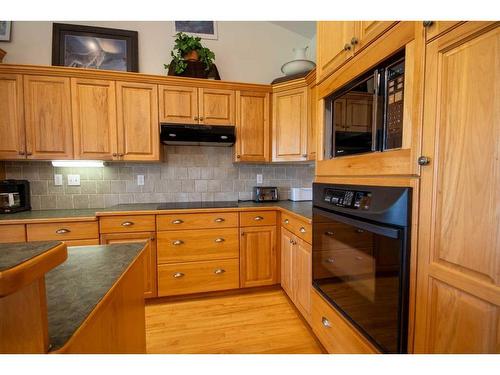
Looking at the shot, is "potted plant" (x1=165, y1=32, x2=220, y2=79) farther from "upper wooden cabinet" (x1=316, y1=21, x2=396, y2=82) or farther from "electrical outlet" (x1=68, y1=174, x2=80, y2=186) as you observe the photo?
"electrical outlet" (x1=68, y1=174, x2=80, y2=186)

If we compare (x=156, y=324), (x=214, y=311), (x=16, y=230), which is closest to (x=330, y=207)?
(x=214, y=311)

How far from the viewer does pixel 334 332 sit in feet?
4.11

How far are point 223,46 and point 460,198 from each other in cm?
275

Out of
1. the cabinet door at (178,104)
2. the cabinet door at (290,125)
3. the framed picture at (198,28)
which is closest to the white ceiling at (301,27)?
the framed picture at (198,28)

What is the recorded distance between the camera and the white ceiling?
8.71ft

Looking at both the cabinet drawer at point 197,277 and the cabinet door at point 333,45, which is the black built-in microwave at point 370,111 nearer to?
the cabinet door at point 333,45

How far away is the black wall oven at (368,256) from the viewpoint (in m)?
0.83

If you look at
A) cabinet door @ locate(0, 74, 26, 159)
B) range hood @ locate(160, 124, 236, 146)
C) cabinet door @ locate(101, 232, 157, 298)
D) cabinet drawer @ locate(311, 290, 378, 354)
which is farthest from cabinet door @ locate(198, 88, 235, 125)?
cabinet drawer @ locate(311, 290, 378, 354)

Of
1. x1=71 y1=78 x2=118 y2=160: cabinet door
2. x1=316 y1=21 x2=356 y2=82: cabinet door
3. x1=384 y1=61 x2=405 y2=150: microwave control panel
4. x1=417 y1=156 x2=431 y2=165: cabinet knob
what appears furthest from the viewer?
x1=71 y1=78 x2=118 y2=160: cabinet door

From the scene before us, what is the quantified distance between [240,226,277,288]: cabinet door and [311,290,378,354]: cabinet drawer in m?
0.81

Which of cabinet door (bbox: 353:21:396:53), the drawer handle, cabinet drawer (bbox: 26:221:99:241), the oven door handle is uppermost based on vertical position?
cabinet door (bbox: 353:21:396:53)

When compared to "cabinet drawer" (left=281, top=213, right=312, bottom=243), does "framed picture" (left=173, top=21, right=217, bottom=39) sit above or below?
above
